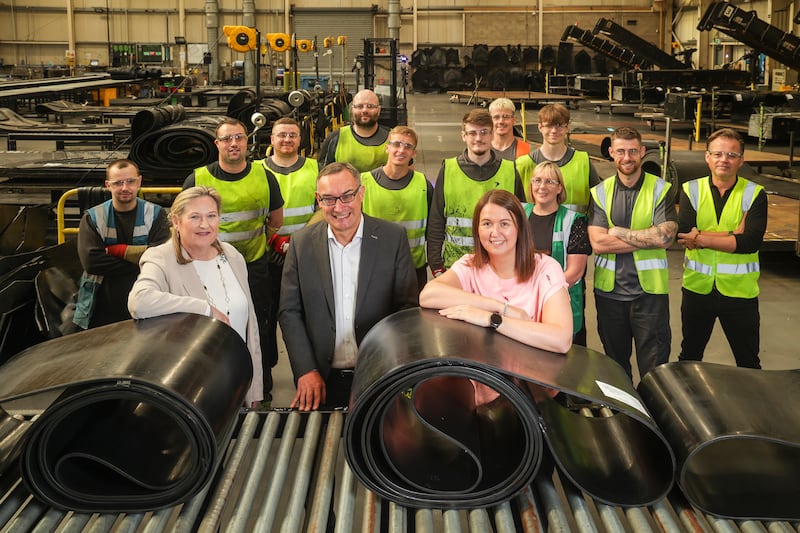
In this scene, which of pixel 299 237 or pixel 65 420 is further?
pixel 299 237

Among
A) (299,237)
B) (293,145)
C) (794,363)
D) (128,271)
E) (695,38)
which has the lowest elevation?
(794,363)

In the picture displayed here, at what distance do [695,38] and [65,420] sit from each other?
1329 inches

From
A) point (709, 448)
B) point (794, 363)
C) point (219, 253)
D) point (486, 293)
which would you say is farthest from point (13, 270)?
point (794, 363)

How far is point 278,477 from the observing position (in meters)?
2.38

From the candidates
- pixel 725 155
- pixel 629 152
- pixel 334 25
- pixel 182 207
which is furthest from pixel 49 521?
pixel 334 25

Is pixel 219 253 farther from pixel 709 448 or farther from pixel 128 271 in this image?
pixel 709 448

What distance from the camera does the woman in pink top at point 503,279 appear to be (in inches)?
106

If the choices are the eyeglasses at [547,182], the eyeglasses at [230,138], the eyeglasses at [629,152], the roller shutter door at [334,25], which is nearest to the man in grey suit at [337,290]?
the eyeglasses at [547,182]

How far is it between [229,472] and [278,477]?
0.51 feet

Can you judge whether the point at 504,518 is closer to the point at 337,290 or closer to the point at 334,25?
the point at 337,290

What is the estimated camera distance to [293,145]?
17.3 ft

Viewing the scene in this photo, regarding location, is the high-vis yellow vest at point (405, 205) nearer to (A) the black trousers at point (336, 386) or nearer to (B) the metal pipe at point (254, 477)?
(A) the black trousers at point (336, 386)

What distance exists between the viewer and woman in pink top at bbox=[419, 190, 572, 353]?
2.69 meters

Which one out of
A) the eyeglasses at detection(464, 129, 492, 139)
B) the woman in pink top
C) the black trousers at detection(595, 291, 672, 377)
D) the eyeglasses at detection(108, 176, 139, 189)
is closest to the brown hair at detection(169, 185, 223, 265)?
the woman in pink top
